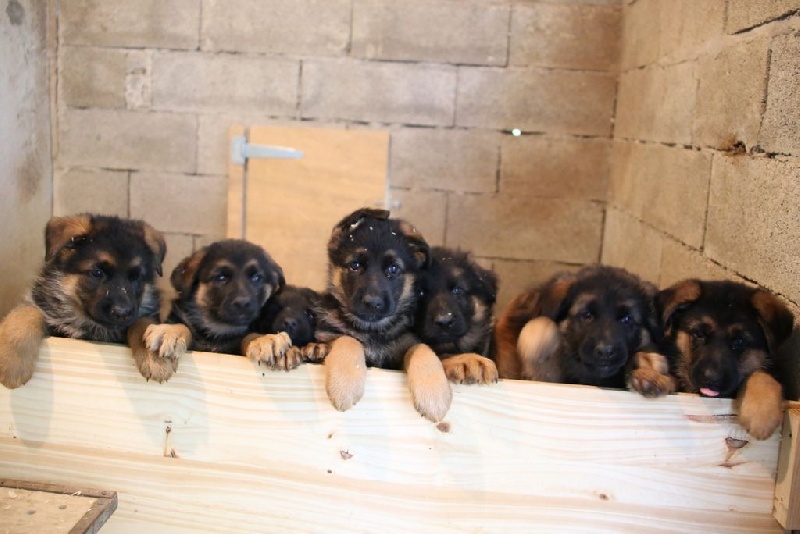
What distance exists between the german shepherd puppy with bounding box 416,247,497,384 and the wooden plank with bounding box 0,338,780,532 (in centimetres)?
54

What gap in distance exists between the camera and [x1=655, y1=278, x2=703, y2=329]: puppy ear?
288cm

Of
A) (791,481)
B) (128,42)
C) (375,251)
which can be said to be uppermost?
(128,42)

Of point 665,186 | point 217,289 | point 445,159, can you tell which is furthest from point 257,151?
point 665,186

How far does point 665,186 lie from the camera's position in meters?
4.23

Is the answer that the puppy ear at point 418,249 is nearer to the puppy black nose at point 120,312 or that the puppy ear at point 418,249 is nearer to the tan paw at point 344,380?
the tan paw at point 344,380

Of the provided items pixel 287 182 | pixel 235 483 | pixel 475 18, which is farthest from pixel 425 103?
pixel 235 483

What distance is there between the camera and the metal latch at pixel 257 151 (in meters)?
5.62

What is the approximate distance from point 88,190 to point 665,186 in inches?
176

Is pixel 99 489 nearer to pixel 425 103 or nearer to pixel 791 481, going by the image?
pixel 791 481

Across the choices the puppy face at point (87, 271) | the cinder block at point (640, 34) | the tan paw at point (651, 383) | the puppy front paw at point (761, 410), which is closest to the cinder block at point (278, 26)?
the cinder block at point (640, 34)

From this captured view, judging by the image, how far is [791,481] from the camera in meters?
2.37

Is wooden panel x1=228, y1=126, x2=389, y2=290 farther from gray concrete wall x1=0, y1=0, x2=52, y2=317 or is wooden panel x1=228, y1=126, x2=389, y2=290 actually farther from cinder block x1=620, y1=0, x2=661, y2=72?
cinder block x1=620, y1=0, x2=661, y2=72

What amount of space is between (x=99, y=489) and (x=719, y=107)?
324 cm

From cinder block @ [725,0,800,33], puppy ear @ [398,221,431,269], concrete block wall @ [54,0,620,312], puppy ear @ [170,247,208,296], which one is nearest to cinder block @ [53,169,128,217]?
concrete block wall @ [54,0,620,312]
